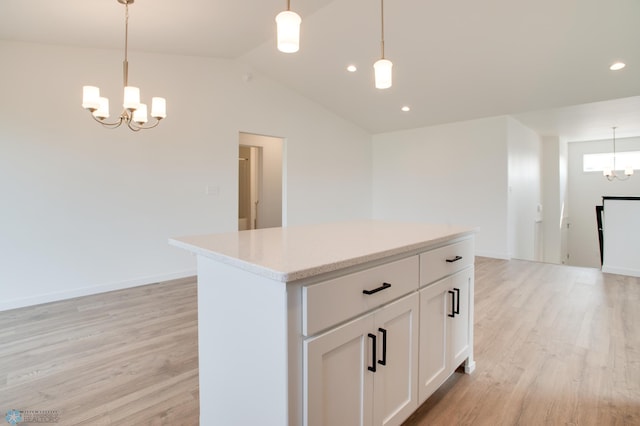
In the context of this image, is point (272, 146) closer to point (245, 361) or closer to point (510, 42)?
point (510, 42)

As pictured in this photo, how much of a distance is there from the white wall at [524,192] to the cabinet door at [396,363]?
4.80 metres

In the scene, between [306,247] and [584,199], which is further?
[584,199]

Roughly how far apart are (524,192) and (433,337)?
5.72 metres

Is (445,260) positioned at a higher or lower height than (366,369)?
higher

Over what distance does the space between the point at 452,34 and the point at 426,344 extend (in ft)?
10.9

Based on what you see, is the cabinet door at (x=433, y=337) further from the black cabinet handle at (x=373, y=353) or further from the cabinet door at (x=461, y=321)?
the black cabinet handle at (x=373, y=353)

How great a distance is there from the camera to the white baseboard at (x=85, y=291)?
319cm

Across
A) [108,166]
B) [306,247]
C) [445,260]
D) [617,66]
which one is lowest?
[445,260]

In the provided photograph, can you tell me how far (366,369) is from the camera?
4.01ft

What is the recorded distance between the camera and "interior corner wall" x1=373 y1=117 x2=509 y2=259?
5.39 m

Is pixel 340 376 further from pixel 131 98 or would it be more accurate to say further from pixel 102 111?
pixel 102 111

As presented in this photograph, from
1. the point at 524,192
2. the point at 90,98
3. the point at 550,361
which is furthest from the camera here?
→ the point at 524,192

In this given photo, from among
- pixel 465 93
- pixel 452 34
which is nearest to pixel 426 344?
pixel 452 34

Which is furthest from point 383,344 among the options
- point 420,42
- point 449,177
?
point 449,177
